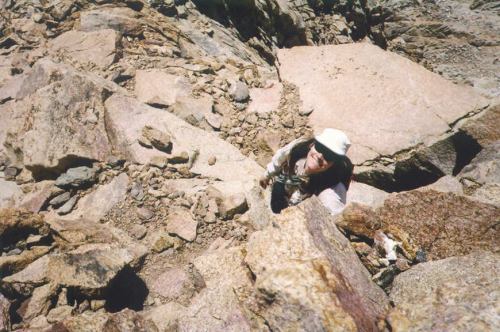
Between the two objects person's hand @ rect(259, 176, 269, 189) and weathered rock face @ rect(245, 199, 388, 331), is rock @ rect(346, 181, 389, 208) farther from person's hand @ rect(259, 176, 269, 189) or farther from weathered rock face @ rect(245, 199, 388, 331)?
weathered rock face @ rect(245, 199, 388, 331)

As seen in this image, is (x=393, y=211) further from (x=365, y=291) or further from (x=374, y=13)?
(x=374, y=13)

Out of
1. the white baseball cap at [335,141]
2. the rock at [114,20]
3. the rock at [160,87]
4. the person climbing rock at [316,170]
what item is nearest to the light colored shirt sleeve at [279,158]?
the person climbing rock at [316,170]

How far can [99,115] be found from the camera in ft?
18.7

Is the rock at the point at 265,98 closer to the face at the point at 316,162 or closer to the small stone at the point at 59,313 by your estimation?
the face at the point at 316,162

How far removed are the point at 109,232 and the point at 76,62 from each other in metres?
4.66

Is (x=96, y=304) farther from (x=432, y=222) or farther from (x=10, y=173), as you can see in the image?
(x=432, y=222)

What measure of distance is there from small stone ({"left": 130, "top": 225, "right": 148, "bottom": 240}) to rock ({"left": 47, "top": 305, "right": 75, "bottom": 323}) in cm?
122

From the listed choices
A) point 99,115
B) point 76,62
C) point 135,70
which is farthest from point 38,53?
point 99,115

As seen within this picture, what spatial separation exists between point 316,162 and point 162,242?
230 centimetres

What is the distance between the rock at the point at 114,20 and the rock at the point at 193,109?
2.86 meters

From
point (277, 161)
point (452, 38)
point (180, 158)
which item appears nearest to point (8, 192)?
point (180, 158)

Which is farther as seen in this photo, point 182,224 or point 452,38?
point 452,38

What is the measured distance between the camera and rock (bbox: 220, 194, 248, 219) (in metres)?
4.64

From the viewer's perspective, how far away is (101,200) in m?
4.89
